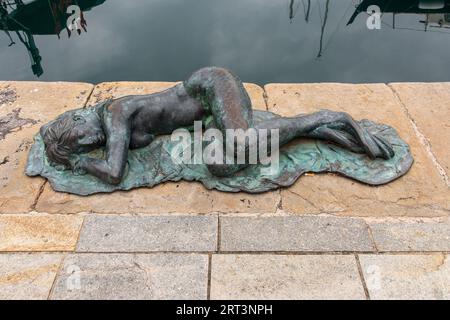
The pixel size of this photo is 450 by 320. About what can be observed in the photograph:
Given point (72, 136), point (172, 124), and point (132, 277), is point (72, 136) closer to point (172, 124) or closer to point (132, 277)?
point (172, 124)

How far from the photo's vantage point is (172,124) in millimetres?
3951

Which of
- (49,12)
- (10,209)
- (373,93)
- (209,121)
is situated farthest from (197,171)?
(49,12)

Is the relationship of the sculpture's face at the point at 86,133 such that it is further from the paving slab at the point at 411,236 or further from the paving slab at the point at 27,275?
the paving slab at the point at 411,236

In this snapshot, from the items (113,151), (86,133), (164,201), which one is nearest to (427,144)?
(164,201)

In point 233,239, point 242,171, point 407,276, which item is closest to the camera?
point 407,276

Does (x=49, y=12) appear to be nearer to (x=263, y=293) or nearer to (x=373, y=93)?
(x=373, y=93)

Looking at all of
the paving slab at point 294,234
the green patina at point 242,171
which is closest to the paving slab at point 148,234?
the paving slab at point 294,234

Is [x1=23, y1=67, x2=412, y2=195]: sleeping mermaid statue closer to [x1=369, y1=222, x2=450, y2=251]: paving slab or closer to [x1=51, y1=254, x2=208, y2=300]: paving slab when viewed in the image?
[x1=369, y1=222, x2=450, y2=251]: paving slab

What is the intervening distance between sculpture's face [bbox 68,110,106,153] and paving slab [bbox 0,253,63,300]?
92 centimetres

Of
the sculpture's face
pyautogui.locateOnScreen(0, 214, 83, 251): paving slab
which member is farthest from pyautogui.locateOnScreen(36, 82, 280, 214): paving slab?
the sculpture's face

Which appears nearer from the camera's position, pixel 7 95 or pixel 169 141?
pixel 169 141

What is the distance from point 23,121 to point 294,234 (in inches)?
113

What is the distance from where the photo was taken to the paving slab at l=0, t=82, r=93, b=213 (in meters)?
3.71

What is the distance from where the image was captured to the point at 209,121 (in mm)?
3934
